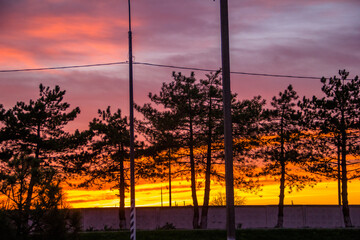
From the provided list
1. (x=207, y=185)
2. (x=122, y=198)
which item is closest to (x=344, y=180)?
(x=207, y=185)

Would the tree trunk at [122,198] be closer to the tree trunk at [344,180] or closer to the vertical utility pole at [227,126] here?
the tree trunk at [344,180]

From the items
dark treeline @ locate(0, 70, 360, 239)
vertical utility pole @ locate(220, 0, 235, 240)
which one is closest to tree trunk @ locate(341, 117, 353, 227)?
dark treeline @ locate(0, 70, 360, 239)

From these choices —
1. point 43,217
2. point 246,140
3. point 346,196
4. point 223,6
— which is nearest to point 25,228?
point 43,217

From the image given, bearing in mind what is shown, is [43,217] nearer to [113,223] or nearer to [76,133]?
[76,133]

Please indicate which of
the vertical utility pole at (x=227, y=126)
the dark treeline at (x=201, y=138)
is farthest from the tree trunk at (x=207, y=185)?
the vertical utility pole at (x=227, y=126)

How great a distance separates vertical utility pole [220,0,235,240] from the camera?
1489 centimetres

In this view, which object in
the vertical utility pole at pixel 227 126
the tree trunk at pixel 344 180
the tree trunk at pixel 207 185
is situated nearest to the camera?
the vertical utility pole at pixel 227 126

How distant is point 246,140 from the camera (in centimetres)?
4541

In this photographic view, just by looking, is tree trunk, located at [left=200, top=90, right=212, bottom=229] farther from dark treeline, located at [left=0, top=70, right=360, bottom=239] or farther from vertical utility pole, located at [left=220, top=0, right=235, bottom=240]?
vertical utility pole, located at [left=220, top=0, right=235, bottom=240]

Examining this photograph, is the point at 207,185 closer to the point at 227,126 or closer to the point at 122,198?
the point at 122,198

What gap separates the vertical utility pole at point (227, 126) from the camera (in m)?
14.9

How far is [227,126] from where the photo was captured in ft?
49.8

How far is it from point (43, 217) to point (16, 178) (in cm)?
384

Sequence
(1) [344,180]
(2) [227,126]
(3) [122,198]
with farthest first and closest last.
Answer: (3) [122,198] < (1) [344,180] < (2) [227,126]
